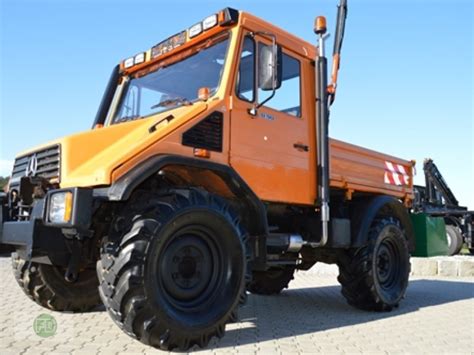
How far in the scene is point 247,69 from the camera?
16.0ft

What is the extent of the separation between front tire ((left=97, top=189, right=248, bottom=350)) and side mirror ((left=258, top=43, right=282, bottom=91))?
123cm

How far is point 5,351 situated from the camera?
391 centimetres

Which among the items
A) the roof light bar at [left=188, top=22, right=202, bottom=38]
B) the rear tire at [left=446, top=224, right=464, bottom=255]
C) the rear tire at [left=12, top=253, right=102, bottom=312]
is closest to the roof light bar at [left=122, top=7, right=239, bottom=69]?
the roof light bar at [left=188, top=22, right=202, bottom=38]

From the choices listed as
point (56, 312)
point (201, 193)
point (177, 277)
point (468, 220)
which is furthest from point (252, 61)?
point (468, 220)

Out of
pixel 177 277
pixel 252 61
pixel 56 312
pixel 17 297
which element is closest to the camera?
pixel 177 277

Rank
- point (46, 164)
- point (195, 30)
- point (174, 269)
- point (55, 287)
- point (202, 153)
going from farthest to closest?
point (55, 287) → point (195, 30) → point (46, 164) → point (202, 153) → point (174, 269)

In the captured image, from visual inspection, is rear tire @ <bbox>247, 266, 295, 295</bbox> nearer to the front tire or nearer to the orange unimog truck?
the orange unimog truck

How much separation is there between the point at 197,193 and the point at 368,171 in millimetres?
3465

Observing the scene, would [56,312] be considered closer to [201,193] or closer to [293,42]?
[201,193]

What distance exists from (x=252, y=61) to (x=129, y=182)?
2.00 m

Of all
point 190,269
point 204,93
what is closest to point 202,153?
point 204,93

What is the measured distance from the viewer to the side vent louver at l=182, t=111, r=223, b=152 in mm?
4312

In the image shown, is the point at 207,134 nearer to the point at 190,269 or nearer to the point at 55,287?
the point at 190,269

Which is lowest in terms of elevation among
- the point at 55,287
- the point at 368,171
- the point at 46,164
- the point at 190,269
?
the point at 55,287
